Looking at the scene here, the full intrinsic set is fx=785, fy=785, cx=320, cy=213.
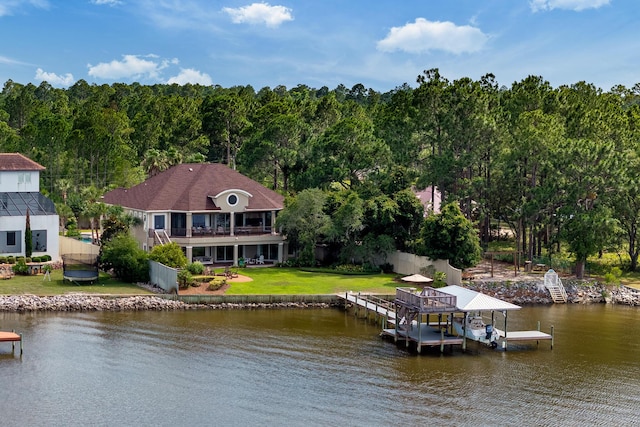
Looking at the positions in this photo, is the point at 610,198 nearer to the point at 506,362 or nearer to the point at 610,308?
the point at 610,308

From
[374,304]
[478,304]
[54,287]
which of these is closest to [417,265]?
[374,304]

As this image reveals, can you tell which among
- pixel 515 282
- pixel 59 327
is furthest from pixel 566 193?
Answer: pixel 59 327

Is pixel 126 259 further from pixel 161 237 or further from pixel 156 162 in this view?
pixel 156 162

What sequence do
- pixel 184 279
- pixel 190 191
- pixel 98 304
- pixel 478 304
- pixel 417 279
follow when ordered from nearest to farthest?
1. pixel 478 304
2. pixel 98 304
3. pixel 184 279
4. pixel 417 279
5. pixel 190 191

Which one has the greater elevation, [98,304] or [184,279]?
[184,279]

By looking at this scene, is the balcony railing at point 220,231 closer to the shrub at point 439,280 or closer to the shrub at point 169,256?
the shrub at point 169,256

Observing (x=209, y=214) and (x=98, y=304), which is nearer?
(x=98, y=304)
